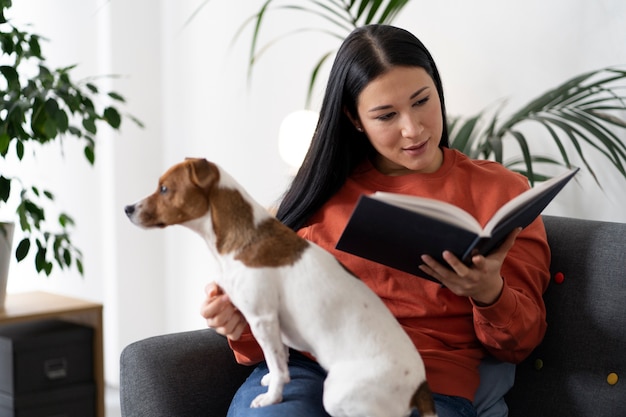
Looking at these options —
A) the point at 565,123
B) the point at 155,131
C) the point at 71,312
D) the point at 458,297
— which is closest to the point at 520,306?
the point at 458,297

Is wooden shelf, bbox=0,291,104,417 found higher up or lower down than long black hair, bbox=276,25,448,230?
lower down

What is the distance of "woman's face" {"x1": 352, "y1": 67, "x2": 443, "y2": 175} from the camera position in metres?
1.29

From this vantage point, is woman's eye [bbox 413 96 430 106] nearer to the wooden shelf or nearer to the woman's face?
the woman's face

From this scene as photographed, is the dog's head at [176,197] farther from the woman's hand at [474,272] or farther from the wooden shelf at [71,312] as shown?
the wooden shelf at [71,312]

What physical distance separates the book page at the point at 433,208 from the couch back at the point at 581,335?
1.53ft

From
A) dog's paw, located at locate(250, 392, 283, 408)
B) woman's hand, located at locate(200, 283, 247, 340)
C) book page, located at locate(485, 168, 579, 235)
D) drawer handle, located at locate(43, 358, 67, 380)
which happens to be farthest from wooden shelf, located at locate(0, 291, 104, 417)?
book page, located at locate(485, 168, 579, 235)

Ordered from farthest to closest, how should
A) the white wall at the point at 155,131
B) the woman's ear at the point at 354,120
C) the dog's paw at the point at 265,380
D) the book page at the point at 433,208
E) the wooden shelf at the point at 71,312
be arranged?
the white wall at the point at 155,131 → the wooden shelf at the point at 71,312 → the woman's ear at the point at 354,120 → the dog's paw at the point at 265,380 → the book page at the point at 433,208

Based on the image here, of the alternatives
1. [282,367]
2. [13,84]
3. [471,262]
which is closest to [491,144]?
[471,262]

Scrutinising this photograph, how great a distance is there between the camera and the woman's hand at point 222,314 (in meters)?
1.18

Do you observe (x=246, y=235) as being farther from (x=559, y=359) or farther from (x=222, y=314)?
(x=559, y=359)

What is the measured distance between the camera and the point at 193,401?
1.41m

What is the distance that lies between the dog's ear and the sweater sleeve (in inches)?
17.9

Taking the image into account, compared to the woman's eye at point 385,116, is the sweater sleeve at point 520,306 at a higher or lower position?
lower

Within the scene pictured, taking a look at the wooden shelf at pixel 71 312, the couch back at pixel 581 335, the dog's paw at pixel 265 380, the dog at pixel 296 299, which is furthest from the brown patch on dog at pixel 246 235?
the wooden shelf at pixel 71 312
